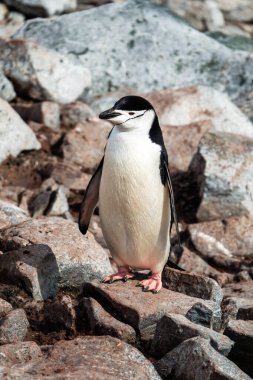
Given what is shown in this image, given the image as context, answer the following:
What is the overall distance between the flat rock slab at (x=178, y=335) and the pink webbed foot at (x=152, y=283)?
0.68 meters

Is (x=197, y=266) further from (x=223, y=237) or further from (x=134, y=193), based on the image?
(x=134, y=193)

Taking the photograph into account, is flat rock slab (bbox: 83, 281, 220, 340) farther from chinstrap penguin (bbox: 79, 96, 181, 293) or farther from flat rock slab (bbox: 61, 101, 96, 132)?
flat rock slab (bbox: 61, 101, 96, 132)

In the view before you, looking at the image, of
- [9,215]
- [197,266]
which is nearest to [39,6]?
[197,266]

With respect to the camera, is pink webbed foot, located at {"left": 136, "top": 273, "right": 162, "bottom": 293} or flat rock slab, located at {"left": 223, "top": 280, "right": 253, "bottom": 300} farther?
flat rock slab, located at {"left": 223, "top": 280, "right": 253, "bottom": 300}

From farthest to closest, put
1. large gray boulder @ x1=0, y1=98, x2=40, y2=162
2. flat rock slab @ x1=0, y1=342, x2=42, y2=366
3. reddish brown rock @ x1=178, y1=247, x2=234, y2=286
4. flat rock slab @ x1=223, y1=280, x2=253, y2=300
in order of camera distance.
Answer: large gray boulder @ x1=0, y1=98, x2=40, y2=162 < reddish brown rock @ x1=178, y1=247, x2=234, y2=286 < flat rock slab @ x1=223, y1=280, x2=253, y2=300 < flat rock slab @ x1=0, y1=342, x2=42, y2=366

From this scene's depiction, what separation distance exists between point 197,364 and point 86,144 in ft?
17.6

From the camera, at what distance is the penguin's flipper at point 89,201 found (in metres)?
6.21

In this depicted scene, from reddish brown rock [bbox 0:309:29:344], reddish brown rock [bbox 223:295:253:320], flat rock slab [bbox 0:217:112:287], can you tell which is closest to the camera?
reddish brown rock [bbox 0:309:29:344]

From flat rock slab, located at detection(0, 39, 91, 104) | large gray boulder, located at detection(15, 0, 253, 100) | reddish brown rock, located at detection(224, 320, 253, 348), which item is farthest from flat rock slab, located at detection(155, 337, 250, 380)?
large gray boulder, located at detection(15, 0, 253, 100)

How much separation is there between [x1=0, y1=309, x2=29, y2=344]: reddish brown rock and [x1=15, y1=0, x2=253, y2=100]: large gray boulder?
6744 millimetres

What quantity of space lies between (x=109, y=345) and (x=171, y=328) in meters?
0.49

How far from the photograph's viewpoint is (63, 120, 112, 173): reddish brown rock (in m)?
9.48

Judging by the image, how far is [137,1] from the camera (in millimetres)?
12938

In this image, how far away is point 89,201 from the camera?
6348mm
